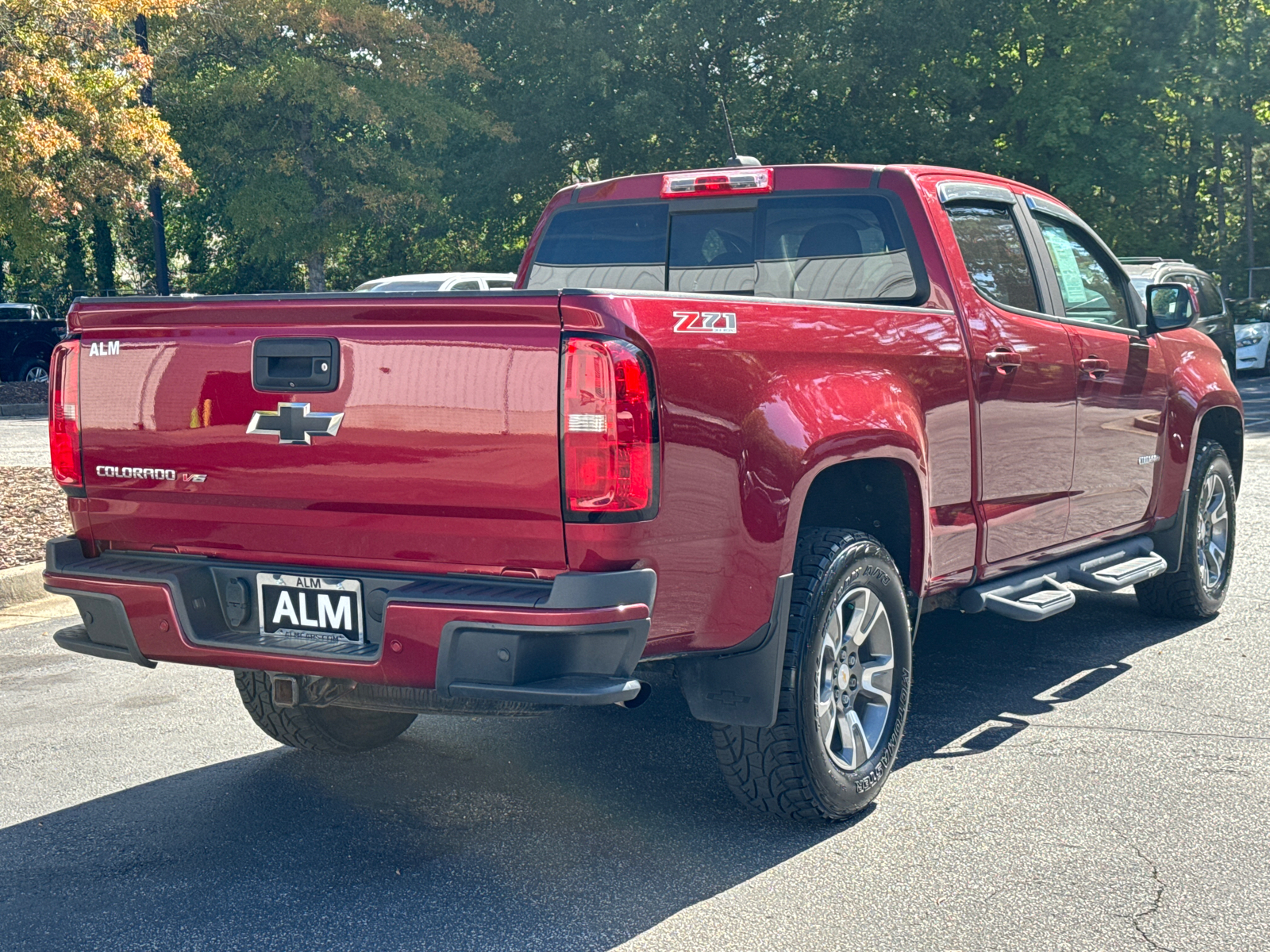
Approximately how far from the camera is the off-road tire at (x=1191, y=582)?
261 inches

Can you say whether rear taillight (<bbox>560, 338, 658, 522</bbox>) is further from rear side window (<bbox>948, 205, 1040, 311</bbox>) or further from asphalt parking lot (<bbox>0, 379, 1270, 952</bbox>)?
rear side window (<bbox>948, 205, 1040, 311</bbox>)

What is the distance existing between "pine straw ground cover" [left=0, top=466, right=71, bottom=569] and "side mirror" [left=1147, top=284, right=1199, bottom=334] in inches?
225

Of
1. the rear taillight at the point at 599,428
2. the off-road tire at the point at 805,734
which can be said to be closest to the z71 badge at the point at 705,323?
the rear taillight at the point at 599,428

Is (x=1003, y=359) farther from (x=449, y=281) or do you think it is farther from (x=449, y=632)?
(x=449, y=281)

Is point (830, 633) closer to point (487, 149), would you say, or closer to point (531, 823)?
point (531, 823)

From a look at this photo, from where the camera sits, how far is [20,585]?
768cm

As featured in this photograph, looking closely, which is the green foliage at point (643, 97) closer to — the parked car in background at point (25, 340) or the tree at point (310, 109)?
the tree at point (310, 109)

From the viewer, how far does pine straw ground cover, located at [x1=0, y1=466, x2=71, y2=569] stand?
8.48m

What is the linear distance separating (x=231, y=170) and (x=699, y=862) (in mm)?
28205

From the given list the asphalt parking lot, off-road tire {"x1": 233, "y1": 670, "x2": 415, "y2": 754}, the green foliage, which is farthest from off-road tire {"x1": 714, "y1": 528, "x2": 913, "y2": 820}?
the green foliage

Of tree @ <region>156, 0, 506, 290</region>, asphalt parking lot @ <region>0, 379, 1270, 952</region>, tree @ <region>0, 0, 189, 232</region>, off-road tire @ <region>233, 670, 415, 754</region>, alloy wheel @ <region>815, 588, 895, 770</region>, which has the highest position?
tree @ <region>156, 0, 506, 290</region>

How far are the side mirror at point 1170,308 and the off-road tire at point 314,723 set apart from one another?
3744 millimetres

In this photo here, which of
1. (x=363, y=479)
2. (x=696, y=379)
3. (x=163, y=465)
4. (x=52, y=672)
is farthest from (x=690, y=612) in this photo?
(x=52, y=672)

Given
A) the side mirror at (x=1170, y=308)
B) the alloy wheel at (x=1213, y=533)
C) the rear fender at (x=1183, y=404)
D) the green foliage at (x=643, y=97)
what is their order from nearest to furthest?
the side mirror at (x=1170, y=308), the rear fender at (x=1183, y=404), the alloy wheel at (x=1213, y=533), the green foliage at (x=643, y=97)
